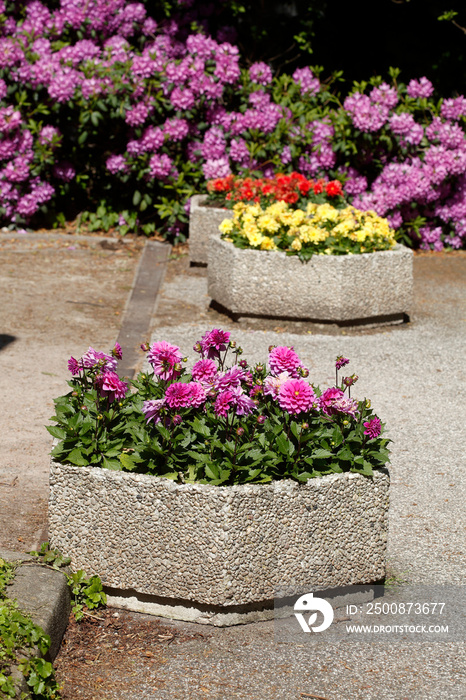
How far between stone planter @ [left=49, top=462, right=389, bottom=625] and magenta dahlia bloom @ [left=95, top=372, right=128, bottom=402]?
30cm

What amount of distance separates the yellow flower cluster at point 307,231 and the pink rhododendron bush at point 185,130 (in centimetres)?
225

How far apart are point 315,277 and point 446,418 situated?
1.80 meters

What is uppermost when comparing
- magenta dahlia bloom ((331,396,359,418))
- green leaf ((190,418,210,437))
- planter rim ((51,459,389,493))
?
magenta dahlia bloom ((331,396,359,418))

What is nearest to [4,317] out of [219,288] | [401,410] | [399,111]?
[219,288]

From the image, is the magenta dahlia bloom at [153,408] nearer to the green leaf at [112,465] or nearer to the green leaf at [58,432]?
the green leaf at [112,465]

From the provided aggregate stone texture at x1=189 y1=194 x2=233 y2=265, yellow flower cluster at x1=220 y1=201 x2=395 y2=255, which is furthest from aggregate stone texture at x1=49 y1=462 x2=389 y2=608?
aggregate stone texture at x1=189 y1=194 x2=233 y2=265

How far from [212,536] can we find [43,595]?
58 centimetres

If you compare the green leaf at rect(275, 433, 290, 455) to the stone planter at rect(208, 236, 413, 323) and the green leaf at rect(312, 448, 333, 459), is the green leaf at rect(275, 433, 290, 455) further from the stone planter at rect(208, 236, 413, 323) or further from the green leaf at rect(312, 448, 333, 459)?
the stone planter at rect(208, 236, 413, 323)

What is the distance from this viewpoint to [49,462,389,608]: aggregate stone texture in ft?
9.90

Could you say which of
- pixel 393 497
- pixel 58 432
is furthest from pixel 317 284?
pixel 58 432

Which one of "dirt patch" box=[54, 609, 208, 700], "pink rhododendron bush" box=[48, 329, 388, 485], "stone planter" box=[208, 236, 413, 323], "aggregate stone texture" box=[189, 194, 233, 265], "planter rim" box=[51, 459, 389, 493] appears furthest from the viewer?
"aggregate stone texture" box=[189, 194, 233, 265]

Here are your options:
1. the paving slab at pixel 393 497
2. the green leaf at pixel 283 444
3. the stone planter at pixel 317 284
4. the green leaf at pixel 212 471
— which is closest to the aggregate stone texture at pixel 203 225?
the paving slab at pixel 393 497

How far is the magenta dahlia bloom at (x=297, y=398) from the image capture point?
3.14 m

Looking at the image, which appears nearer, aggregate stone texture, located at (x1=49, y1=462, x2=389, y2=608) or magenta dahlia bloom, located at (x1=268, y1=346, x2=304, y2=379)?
aggregate stone texture, located at (x1=49, y1=462, x2=389, y2=608)
